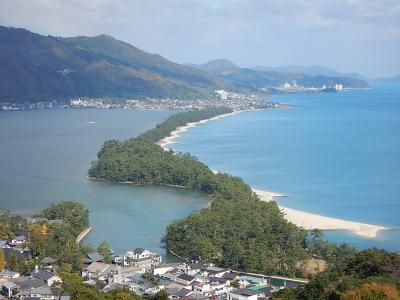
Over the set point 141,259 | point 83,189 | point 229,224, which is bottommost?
point 83,189

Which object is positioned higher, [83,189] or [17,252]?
[17,252]

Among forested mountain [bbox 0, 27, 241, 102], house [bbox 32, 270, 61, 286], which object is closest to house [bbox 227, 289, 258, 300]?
house [bbox 32, 270, 61, 286]

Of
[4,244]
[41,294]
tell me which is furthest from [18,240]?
[41,294]

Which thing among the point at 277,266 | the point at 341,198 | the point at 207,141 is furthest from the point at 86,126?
the point at 277,266

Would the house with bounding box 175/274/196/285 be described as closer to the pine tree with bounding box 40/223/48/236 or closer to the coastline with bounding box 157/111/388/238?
the pine tree with bounding box 40/223/48/236

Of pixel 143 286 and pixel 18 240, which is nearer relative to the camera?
pixel 143 286

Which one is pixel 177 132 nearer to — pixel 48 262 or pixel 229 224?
pixel 229 224

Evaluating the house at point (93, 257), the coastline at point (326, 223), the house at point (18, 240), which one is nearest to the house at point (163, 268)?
the house at point (93, 257)
